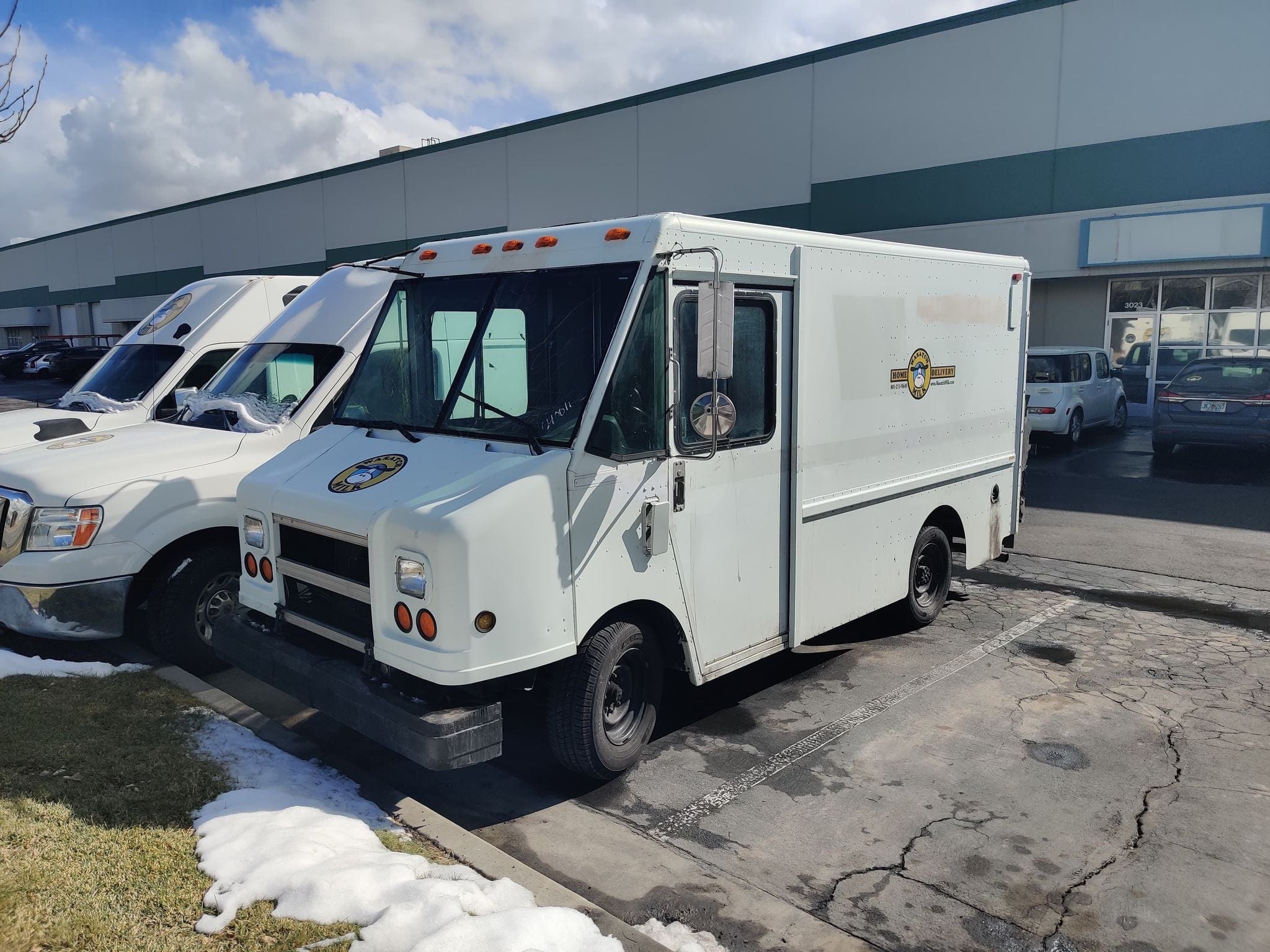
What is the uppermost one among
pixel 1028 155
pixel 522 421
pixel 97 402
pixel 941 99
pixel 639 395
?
pixel 941 99

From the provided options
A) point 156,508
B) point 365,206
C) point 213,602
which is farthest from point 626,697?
point 365,206

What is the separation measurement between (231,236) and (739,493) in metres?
39.5

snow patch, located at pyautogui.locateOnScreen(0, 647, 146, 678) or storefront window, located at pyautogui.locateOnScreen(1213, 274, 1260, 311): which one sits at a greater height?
storefront window, located at pyautogui.locateOnScreen(1213, 274, 1260, 311)

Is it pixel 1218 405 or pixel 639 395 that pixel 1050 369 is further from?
pixel 639 395

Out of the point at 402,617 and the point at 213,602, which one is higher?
the point at 402,617

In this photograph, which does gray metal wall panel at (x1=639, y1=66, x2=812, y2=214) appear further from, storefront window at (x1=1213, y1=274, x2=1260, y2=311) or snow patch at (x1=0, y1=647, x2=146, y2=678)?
snow patch at (x1=0, y1=647, x2=146, y2=678)

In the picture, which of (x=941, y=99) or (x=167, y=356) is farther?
(x=941, y=99)

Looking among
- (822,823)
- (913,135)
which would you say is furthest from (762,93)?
(822,823)

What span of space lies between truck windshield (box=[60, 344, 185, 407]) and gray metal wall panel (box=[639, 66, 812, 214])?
14.7 meters

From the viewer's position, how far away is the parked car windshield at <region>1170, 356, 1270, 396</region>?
562 inches

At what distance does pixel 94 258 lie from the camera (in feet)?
165

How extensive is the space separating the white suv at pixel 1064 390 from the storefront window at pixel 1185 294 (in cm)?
352

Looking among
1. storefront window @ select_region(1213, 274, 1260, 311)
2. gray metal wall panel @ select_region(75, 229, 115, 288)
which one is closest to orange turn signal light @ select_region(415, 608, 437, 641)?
storefront window @ select_region(1213, 274, 1260, 311)

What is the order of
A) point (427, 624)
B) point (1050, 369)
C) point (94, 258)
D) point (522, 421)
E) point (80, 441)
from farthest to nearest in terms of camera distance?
point (94, 258)
point (1050, 369)
point (80, 441)
point (522, 421)
point (427, 624)
